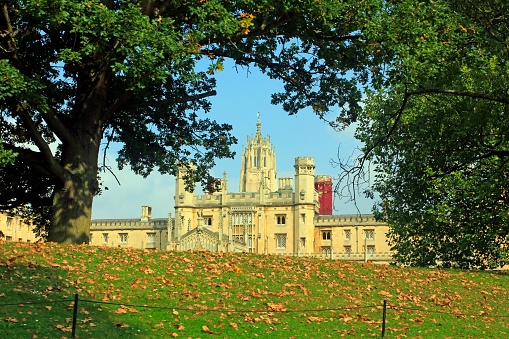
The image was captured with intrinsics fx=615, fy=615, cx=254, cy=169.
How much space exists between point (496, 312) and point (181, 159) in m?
11.2

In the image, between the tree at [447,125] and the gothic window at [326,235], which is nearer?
the tree at [447,125]

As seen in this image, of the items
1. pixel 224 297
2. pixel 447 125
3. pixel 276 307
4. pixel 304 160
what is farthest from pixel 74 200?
pixel 304 160

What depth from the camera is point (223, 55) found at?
1861 centimetres

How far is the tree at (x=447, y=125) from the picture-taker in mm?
15148

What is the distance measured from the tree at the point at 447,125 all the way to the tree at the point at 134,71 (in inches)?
58.1

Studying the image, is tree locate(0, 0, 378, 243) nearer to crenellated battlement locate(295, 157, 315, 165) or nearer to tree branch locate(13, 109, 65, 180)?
tree branch locate(13, 109, 65, 180)

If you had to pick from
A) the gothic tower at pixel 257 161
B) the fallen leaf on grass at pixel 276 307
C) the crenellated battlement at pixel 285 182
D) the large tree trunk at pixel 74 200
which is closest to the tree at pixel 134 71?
the large tree trunk at pixel 74 200

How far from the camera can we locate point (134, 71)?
47.8 feet

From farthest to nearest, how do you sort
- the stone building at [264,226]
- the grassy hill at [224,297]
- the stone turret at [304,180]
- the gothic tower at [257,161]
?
the gothic tower at [257,161]
the stone turret at [304,180]
the stone building at [264,226]
the grassy hill at [224,297]

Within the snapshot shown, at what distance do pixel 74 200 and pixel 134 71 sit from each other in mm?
4445

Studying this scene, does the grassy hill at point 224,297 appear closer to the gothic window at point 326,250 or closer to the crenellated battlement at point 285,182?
the gothic window at point 326,250

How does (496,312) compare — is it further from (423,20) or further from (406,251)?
(406,251)

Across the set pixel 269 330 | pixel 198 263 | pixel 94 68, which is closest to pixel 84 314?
pixel 269 330

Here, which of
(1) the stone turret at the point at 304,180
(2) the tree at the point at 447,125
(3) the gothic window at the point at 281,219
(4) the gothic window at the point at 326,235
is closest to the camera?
(2) the tree at the point at 447,125
